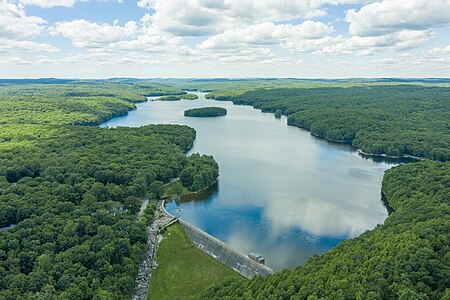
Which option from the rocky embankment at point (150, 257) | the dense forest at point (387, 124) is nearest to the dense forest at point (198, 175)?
the rocky embankment at point (150, 257)

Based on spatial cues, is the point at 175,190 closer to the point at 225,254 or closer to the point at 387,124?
the point at 225,254

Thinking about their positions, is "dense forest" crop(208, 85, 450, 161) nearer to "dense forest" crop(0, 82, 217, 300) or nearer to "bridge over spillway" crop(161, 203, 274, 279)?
"dense forest" crop(0, 82, 217, 300)

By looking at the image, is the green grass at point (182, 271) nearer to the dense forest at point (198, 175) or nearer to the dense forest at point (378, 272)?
the dense forest at point (378, 272)

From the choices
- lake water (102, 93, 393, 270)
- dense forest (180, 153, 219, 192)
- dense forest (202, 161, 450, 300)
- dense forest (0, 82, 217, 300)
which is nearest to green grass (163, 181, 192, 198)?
dense forest (180, 153, 219, 192)

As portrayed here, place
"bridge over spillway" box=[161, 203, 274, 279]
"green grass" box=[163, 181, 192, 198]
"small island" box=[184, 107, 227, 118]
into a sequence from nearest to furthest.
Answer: "bridge over spillway" box=[161, 203, 274, 279], "green grass" box=[163, 181, 192, 198], "small island" box=[184, 107, 227, 118]

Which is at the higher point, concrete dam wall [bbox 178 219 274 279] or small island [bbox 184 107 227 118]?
concrete dam wall [bbox 178 219 274 279]

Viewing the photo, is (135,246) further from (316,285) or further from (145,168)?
(145,168)

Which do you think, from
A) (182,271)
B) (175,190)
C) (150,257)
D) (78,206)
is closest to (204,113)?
(175,190)
